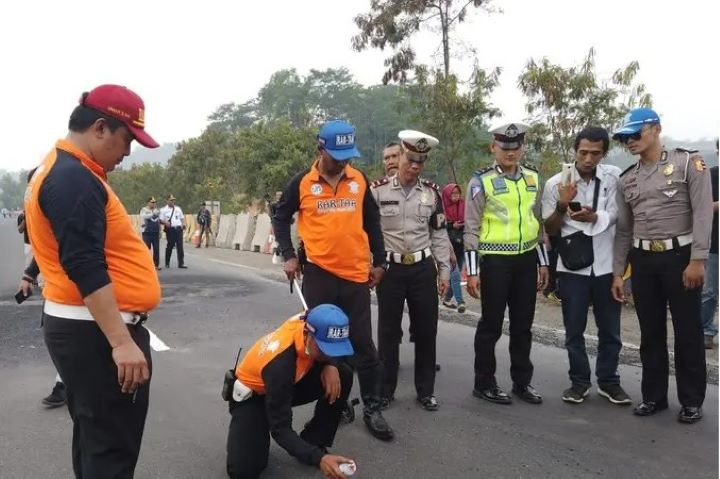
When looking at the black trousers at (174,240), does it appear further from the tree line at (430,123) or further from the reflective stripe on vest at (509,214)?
the reflective stripe on vest at (509,214)

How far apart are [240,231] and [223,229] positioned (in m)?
2.43

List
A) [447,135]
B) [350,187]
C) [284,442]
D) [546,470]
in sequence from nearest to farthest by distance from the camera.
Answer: [284,442]
[546,470]
[350,187]
[447,135]

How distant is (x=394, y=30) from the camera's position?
18.9 metres

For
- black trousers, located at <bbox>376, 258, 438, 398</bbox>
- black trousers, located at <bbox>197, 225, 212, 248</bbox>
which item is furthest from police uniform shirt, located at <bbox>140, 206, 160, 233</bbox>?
black trousers, located at <bbox>376, 258, 438, 398</bbox>

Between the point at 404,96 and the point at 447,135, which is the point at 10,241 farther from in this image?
the point at 447,135

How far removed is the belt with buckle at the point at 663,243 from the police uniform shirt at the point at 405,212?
144 centimetres

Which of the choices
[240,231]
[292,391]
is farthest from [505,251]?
[240,231]

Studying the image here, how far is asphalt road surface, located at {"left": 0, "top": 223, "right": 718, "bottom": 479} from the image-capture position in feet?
11.3

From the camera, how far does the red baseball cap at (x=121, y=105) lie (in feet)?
7.61

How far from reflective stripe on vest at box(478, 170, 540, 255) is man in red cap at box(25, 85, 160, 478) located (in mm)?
2691

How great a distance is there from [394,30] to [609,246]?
52.1ft

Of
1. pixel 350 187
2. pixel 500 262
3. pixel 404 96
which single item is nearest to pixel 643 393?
pixel 500 262

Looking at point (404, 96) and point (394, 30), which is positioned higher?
point (394, 30)

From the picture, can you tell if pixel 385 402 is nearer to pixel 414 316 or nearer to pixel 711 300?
pixel 414 316
